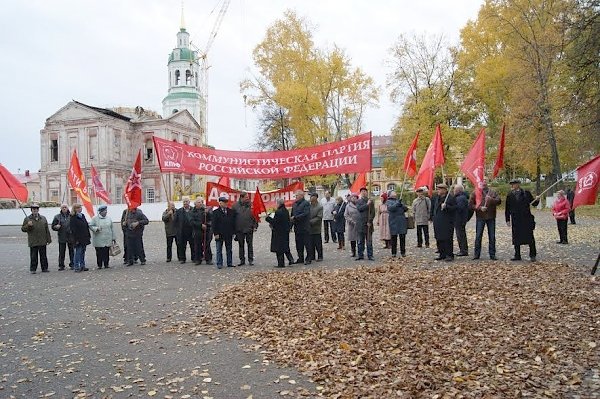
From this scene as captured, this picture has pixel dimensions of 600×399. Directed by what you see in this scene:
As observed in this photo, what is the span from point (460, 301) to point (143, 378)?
5.62m

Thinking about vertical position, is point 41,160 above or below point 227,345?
above

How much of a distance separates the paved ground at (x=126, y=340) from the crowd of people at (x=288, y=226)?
68cm

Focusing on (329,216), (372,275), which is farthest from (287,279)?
(329,216)

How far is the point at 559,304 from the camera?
29.7ft

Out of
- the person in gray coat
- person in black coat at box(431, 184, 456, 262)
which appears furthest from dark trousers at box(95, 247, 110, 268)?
person in black coat at box(431, 184, 456, 262)

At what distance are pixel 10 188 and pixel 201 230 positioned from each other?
568 cm

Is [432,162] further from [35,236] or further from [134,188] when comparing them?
[35,236]

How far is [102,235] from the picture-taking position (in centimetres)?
1669

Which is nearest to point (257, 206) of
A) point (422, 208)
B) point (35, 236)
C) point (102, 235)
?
point (102, 235)

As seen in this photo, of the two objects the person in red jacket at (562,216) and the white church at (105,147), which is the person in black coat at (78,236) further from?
the white church at (105,147)

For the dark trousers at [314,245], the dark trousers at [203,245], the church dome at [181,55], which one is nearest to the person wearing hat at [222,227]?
the dark trousers at [203,245]

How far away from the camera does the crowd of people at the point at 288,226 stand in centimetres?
1476

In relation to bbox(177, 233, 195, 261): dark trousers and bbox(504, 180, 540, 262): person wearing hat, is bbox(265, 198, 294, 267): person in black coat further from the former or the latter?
bbox(504, 180, 540, 262): person wearing hat

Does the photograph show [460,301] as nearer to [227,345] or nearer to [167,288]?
[227,345]
